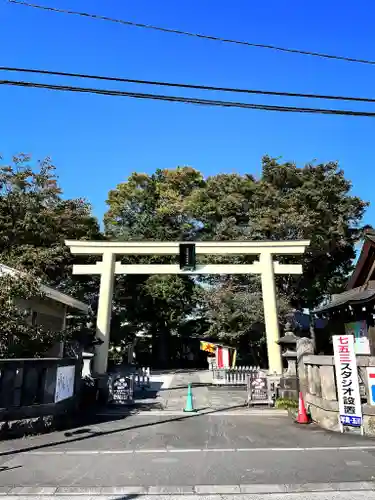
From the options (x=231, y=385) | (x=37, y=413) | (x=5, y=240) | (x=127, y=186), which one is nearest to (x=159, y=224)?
(x=127, y=186)

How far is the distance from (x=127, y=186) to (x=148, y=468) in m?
36.8

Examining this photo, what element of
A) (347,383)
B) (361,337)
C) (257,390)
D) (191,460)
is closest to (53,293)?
(257,390)

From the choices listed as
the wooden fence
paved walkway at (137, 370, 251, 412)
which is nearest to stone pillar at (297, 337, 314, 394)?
paved walkway at (137, 370, 251, 412)

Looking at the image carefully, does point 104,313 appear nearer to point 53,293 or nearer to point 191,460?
point 53,293

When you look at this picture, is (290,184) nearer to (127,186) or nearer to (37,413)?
(127,186)

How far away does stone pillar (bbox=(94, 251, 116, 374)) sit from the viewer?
712 inches

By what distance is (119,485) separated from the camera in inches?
220

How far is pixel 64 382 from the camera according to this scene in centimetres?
1052

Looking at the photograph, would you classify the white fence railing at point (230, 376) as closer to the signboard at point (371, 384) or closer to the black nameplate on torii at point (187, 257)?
the black nameplate on torii at point (187, 257)

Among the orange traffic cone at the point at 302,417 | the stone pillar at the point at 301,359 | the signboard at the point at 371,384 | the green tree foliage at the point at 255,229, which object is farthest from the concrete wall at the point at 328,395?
the green tree foliage at the point at 255,229

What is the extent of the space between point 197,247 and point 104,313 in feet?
18.7

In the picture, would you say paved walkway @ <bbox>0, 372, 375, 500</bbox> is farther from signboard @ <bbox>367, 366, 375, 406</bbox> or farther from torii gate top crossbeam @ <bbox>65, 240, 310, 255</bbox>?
torii gate top crossbeam @ <bbox>65, 240, 310, 255</bbox>

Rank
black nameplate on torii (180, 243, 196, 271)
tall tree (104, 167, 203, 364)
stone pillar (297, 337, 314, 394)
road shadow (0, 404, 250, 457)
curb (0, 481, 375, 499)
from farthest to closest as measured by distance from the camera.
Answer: tall tree (104, 167, 203, 364) → black nameplate on torii (180, 243, 196, 271) → stone pillar (297, 337, 314, 394) → road shadow (0, 404, 250, 457) → curb (0, 481, 375, 499)

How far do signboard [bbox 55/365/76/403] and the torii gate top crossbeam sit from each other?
9.10 m
